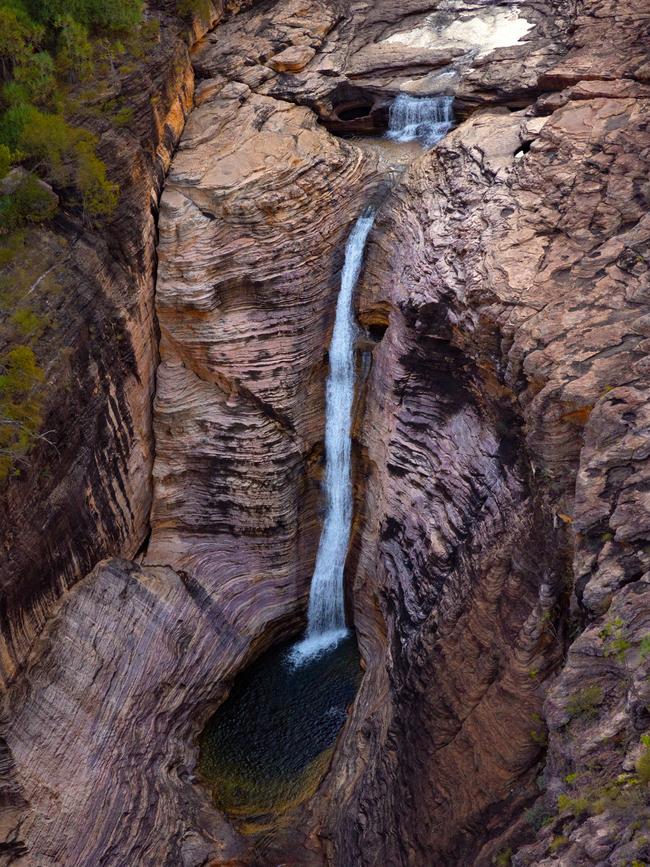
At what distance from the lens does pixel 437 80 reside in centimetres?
1677

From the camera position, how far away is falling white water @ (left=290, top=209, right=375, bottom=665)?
1552cm

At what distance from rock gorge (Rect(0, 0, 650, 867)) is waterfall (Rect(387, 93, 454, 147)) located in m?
0.28

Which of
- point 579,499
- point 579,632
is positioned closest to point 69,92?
point 579,499

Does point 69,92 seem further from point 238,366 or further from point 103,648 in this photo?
point 103,648

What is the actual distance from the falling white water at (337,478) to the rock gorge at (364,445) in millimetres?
294

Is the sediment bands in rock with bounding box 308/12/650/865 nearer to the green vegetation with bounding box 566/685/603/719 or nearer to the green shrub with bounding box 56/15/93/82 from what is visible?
the green vegetation with bounding box 566/685/603/719

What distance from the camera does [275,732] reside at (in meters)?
14.9

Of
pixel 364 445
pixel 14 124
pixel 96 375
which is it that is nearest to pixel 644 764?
pixel 364 445

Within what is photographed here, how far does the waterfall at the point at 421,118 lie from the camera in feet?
54.1

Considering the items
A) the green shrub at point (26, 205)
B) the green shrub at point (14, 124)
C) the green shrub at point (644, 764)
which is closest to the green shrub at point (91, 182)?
the green shrub at point (26, 205)

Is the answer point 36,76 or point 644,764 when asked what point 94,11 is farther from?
point 644,764

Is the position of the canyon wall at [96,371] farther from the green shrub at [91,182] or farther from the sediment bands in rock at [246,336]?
the sediment bands in rock at [246,336]

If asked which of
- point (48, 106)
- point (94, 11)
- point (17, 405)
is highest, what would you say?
point (94, 11)

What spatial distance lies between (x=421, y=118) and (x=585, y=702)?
43.5 ft
